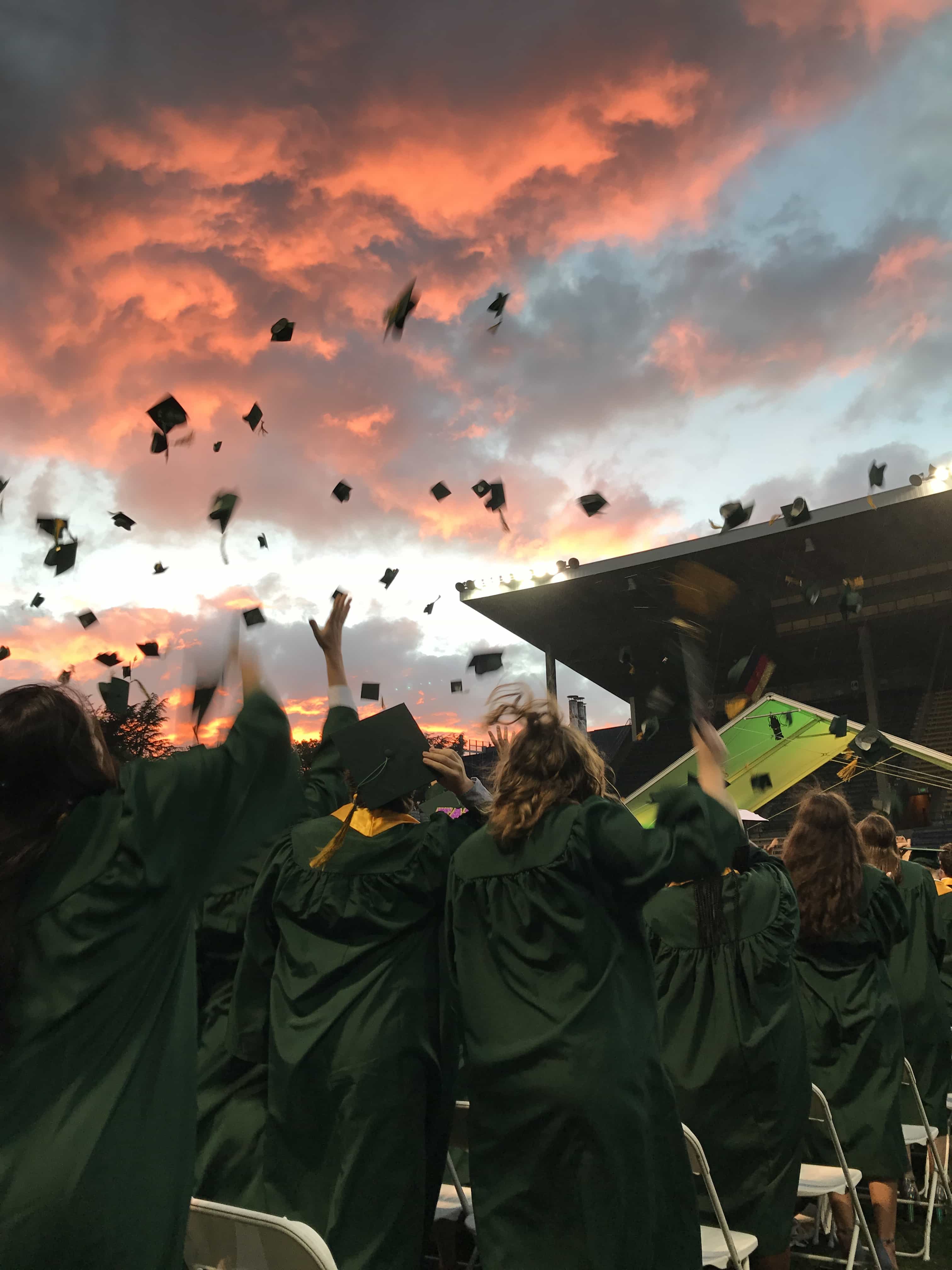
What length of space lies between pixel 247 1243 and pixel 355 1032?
3.11 ft

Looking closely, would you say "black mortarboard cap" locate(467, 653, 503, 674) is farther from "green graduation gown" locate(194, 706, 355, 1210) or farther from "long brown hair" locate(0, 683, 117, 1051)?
"long brown hair" locate(0, 683, 117, 1051)

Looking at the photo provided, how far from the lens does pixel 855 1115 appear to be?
3.61 metres

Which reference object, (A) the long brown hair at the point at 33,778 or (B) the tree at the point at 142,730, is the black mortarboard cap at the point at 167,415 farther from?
(B) the tree at the point at 142,730

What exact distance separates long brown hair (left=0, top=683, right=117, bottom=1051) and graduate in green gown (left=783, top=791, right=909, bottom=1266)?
294 centimetres

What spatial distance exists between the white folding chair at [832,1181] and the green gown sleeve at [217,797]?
226 centimetres

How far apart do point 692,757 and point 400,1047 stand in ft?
35.6

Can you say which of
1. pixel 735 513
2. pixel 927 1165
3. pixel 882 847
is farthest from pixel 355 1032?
pixel 735 513

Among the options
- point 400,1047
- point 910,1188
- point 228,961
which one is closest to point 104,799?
point 400,1047

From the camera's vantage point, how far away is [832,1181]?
3.14m

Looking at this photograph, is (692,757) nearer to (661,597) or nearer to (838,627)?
(661,597)

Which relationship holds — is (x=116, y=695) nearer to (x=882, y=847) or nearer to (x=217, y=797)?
(x=217, y=797)

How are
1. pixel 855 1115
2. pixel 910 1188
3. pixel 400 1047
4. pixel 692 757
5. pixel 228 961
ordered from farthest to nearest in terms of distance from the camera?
pixel 692 757
pixel 910 1188
pixel 855 1115
pixel 228 961
pixel 400 1047

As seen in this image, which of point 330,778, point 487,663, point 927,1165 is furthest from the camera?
point 487,663

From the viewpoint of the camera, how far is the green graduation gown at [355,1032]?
2.44 metres
